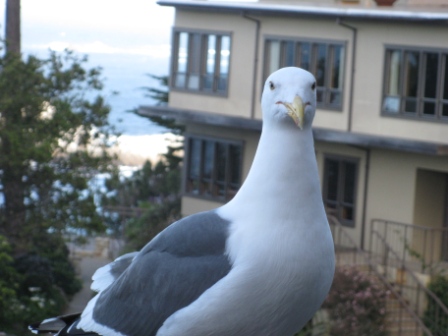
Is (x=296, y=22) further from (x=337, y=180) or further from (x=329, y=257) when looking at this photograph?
A: (x=329, y=257)

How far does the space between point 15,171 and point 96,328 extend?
1743 cm

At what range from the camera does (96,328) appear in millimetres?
5098

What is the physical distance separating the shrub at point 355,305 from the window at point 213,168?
869 centimetres

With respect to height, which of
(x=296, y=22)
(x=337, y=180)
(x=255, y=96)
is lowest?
(x=337, y=180)

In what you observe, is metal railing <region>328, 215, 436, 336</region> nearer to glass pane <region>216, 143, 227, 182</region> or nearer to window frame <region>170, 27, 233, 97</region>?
glass pane <region>216, 143, 227, 182</region>

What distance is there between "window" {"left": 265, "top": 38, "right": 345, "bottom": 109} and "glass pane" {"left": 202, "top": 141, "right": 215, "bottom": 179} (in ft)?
12.9

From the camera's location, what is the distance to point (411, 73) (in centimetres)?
2519

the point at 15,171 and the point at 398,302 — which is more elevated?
the point at 15,171

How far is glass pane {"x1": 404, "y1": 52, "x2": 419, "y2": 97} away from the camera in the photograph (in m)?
25.0

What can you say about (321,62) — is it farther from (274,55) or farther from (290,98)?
(290,98)

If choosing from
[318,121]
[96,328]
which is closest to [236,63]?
[318,121]

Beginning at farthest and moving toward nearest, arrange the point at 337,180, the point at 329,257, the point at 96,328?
the point at 337,180 → the point at 96,328 → the point at 329,257

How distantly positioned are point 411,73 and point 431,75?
1.94 ft

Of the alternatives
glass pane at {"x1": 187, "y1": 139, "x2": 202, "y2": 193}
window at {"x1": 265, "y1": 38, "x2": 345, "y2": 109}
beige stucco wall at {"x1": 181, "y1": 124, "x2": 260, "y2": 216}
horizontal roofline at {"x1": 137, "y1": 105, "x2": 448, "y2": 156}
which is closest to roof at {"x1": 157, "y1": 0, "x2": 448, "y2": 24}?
window at {"x1": 265, "y1": 38, "x2": 345, "y2": 109}
